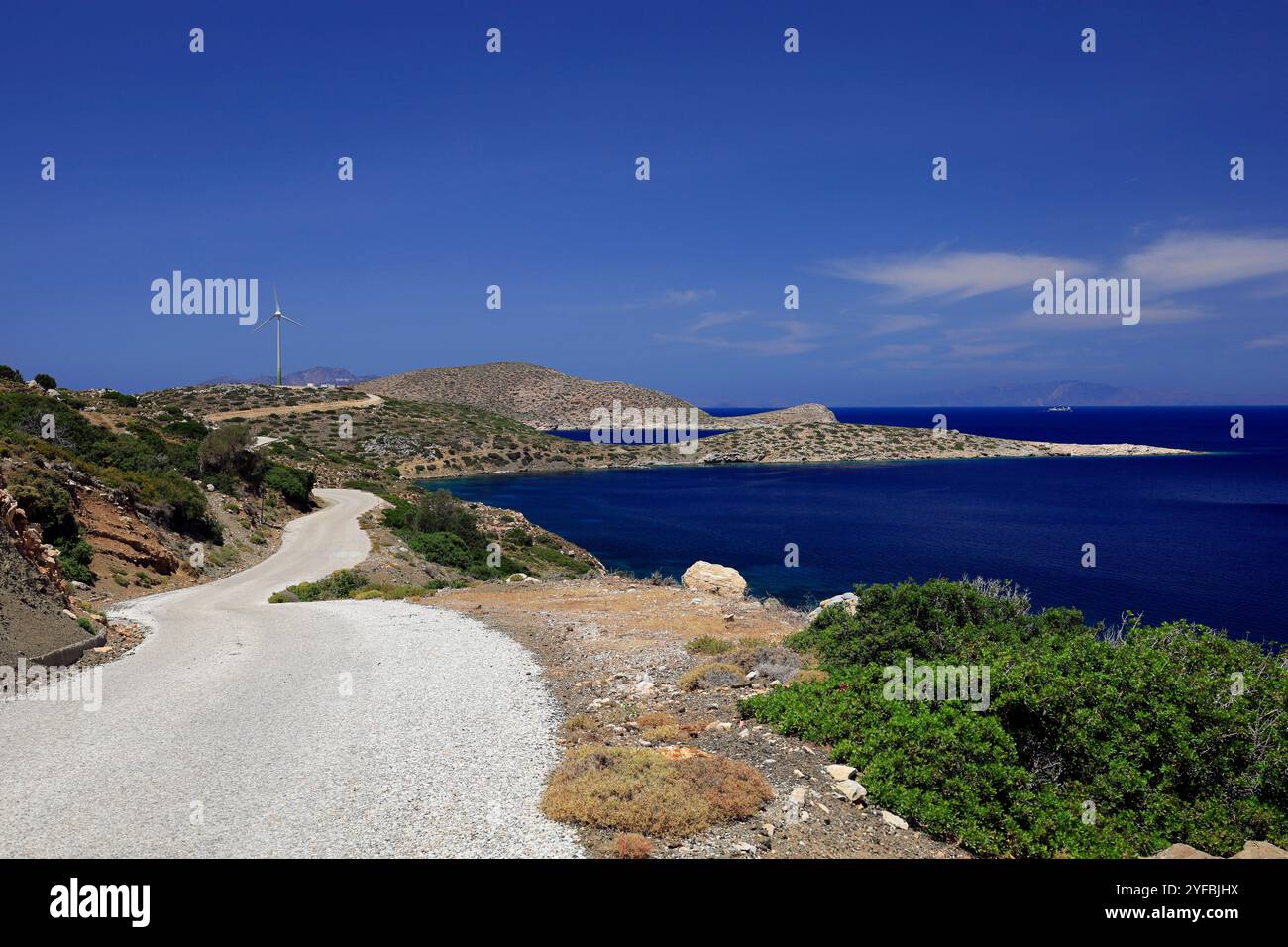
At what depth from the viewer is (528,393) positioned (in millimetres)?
180375

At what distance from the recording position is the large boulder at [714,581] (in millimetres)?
23406

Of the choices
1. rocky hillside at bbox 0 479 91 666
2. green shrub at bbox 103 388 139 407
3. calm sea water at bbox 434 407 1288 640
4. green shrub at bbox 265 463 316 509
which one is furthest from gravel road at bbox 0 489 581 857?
green shrub at bbox 103 388 139 407

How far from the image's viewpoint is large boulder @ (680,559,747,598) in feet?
76.8

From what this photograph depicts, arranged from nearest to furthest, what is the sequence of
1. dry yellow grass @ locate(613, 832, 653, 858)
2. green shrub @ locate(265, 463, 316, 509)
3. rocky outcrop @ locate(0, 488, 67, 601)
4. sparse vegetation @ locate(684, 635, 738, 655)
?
dry yellow grass @ locate(613, 832, 653, 858) → sparse vegetation @ locate(684, 635, 738, 655) → rocky outcrop @ locate(0, 488, 67, 601) → green shrub @ locate(265, 463, 316, 509)

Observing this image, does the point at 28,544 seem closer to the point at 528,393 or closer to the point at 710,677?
the point at 710,677

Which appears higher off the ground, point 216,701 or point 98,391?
point 98,391

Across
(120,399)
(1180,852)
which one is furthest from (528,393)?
(1180,852)

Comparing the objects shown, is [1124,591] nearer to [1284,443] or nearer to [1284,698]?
[1284,698]

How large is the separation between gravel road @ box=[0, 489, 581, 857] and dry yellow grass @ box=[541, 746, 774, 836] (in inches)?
12.7

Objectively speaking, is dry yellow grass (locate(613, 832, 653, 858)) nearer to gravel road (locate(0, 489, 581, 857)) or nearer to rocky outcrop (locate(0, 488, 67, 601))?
gravel road (locate(0, 489, 581, 857))

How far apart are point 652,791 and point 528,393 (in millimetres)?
176489

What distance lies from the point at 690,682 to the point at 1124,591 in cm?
3196
